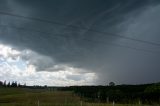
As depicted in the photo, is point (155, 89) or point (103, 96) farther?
point (103, 96)

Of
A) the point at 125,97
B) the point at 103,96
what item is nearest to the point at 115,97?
the point at 125,97

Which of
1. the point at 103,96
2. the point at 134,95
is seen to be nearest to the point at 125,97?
the point at 134,95

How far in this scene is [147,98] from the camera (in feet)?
231

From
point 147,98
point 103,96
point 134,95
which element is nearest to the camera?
point 147,98

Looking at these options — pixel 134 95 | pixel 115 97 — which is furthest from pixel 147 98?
pixel 115 97

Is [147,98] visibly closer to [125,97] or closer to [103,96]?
[125,97]

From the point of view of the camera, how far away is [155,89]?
262ft

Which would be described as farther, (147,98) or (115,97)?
(115,97)

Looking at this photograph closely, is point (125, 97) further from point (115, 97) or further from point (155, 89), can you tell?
point (155, 89)

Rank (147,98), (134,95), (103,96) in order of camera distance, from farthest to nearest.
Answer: (103,96) → (134,95) → (147,98)

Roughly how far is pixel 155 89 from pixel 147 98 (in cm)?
1066

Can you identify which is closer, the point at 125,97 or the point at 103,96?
the point at 125,97

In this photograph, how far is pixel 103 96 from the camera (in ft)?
298

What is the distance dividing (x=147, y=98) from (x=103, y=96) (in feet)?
73.9
